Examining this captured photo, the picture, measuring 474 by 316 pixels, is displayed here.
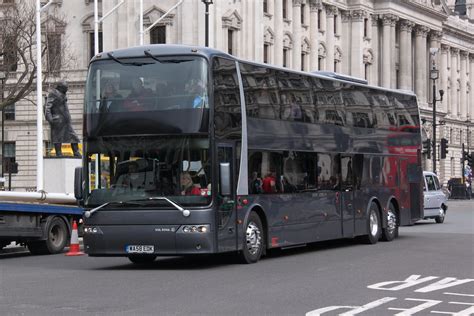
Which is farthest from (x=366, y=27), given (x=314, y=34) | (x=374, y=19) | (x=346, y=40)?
(x=314, y=34)

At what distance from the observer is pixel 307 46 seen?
90.3 meters

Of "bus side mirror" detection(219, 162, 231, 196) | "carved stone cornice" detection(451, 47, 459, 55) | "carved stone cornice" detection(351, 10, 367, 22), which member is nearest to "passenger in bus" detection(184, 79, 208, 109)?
"bus side mirror" detection(219, 162, 231, 196)

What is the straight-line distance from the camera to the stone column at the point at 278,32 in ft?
276

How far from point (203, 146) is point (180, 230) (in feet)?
4.78

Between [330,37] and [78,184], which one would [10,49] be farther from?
[330,37]

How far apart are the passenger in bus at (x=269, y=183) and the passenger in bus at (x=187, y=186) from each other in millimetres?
2207

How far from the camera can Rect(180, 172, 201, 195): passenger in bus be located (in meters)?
17.9

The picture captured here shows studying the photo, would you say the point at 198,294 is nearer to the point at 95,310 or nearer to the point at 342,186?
the point at 95,310

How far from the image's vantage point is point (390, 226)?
26.3m

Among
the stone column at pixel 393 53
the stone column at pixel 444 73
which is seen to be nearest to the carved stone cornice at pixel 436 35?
the stone column at pixel 444 73

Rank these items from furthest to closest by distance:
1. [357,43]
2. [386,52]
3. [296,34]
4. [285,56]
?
[386,52], [357,43], [296,34], [285,56]

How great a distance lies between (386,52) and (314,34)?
15.2 metres

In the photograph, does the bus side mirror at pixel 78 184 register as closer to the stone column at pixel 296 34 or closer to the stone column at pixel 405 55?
the stone column at pixel 296 34

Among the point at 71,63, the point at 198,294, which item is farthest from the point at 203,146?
the point at 71,63
